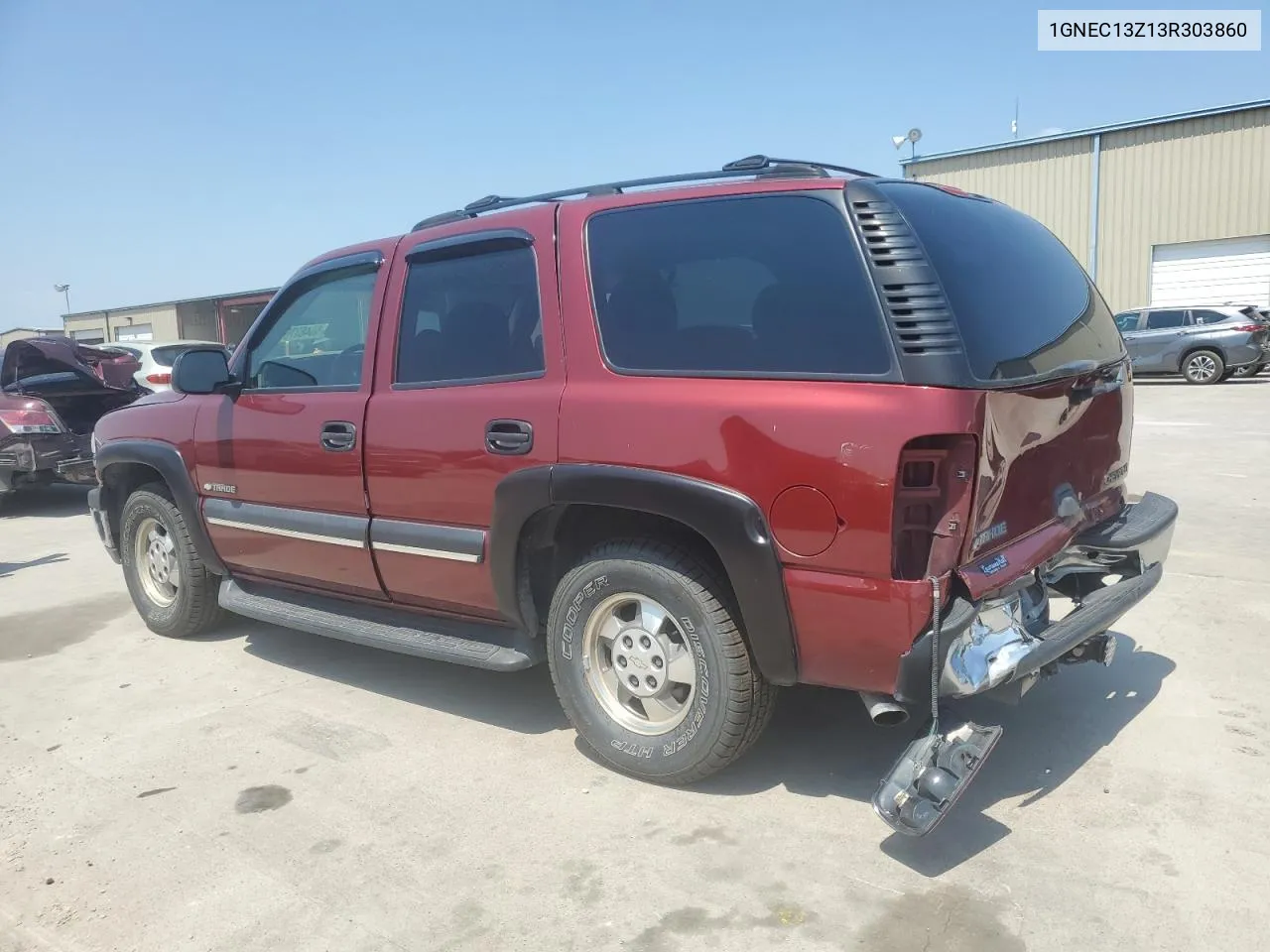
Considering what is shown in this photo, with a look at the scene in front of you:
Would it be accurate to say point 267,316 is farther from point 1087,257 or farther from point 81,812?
point 1087,257

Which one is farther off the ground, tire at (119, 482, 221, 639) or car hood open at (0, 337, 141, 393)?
car hood open at (0, 337, 141, 393)

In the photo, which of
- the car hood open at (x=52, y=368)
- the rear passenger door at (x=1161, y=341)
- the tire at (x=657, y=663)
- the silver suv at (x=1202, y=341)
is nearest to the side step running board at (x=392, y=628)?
the tire at (x=657, y=663)

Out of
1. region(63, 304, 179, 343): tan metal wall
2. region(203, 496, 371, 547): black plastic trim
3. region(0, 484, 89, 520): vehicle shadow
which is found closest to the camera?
region(203, 496, 371, 547): black plastic trim

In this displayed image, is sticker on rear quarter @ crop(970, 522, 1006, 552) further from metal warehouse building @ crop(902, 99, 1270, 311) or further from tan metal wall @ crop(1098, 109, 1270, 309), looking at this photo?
tan metal wall @ crop(1098, 109, 1270, 309)

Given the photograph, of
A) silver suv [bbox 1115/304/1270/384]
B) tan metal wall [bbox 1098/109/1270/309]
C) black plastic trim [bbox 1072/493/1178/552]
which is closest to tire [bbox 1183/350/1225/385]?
silver suv [bbox 1115/304/1270/384]

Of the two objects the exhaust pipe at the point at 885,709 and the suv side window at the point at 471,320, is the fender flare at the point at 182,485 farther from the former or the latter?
the exhaust pipe at the point at 885,709

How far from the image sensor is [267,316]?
15.4 ft

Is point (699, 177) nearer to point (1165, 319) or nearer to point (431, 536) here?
point (431, 536)

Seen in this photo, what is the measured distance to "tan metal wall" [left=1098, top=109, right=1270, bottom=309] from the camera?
74.8 ft

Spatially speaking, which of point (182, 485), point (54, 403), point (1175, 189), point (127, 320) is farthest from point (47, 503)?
point (127, 320)

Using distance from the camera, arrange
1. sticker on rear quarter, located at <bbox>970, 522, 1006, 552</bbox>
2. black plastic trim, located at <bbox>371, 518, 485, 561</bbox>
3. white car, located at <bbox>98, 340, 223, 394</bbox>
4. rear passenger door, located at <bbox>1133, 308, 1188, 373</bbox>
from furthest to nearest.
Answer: rear passenger door, located at <bbox>1133, 308, 1188, 373</bbox> → white car, located at <bbox>98, 340, 223, 394</bbox> → black plastic trim, located at <bbox>371, 518, 485, 561</bbox> → sticker on rear quarter, located at <bbox>970, 522, 1006, 552</bbox>

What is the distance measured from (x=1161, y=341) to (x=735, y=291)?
1814 cm

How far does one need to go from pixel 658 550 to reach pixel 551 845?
1.00 metres

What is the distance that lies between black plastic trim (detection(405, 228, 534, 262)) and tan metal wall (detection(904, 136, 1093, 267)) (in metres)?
23.7
